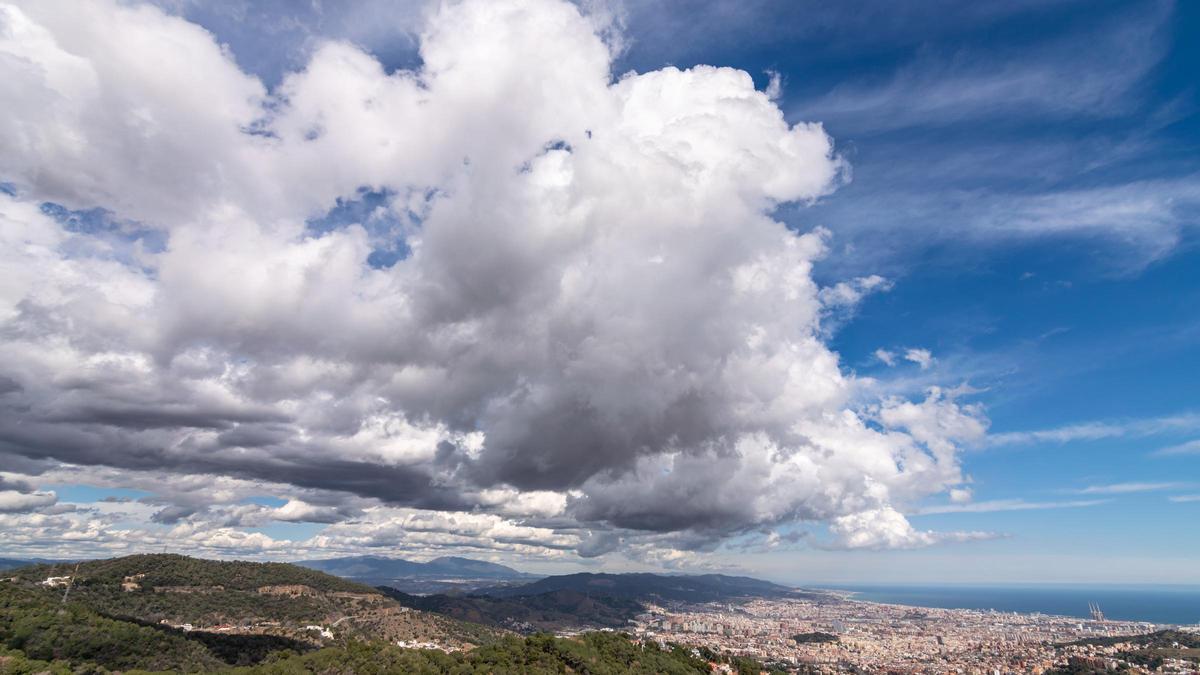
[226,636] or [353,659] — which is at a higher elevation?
Answer: [353,659]

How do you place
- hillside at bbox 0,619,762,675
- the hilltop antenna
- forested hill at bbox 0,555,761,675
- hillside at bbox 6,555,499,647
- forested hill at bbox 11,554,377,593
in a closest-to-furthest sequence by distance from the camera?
hillside at bbox 0,619,762,675, forested hill at bbox 0,555,761,675, the hilltop antenna, hillside at bbox 6,555,499,647, forested hill at bbox 11,554,377,593

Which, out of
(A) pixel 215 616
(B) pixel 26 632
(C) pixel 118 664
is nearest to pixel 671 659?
(C) pixel 118 664

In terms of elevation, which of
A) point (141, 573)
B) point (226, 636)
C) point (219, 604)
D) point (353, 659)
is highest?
point (353, 659)

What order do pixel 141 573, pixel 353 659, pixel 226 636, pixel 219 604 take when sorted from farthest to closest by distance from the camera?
pixel 141 573 < pixel 219 604 < pixel 226 636 < pixel 353 659

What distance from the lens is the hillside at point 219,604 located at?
154000mm

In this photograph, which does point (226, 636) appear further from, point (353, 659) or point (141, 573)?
point (141, 573)

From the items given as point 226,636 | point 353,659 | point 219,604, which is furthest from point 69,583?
point 353,659

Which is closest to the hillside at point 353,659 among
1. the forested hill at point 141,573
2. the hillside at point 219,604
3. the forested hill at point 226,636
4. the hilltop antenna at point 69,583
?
the forested hill at point 226,636

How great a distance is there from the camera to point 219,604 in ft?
566

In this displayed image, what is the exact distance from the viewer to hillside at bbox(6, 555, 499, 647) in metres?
154

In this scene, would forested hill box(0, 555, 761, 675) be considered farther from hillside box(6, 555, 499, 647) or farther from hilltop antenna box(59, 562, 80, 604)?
hilltop antenna box(59, 562, 80, 604)

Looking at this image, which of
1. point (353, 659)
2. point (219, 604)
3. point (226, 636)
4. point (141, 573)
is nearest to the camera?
point (353, 659)

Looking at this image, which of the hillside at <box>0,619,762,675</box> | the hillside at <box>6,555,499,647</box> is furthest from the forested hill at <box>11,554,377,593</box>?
the hillside at <box>0,619,762,675</box>

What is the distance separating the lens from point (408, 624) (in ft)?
632
